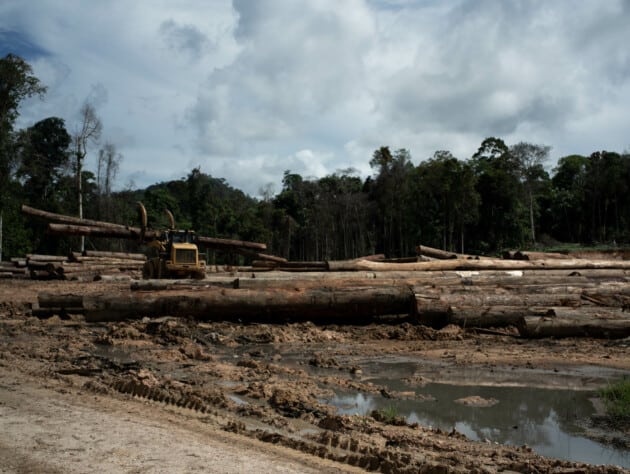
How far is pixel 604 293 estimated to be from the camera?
12.2m

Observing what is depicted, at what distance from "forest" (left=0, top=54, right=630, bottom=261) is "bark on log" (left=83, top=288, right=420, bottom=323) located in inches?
1008

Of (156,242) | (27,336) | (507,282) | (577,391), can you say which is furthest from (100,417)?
(156,242)

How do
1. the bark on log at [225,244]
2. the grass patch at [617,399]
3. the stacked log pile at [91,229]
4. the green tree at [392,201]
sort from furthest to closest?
the green tree at [392,201]
the bark on log at [225,244]
the stacked log pile at [91,229]
the grass patch at [617,399]

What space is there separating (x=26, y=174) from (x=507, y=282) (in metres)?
28.7

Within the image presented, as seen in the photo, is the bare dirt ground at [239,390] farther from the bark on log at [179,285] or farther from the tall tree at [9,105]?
the tall tree at [9,105]

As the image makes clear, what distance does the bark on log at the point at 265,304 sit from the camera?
37.5 feet

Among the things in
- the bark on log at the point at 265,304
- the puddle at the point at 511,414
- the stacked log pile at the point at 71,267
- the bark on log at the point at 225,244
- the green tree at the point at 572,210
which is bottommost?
the puddle at the point at 511,414

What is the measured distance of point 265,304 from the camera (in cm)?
1173

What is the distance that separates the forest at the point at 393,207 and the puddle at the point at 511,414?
31.8 metres

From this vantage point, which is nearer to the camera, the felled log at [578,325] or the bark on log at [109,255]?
the felled log at [578,325]

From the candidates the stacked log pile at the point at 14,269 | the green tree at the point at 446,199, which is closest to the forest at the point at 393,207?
the green tree at the point at 446,199

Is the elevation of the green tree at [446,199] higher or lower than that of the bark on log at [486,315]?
higher

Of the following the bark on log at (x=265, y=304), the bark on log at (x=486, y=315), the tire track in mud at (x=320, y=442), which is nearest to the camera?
the tire track in mud at (x=320, y=442)

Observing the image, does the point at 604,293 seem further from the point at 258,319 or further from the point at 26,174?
the point at 26,174
